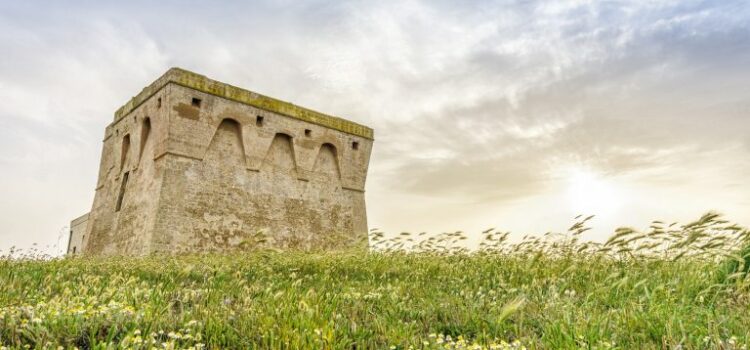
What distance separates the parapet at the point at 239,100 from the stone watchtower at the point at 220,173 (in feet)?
0.14

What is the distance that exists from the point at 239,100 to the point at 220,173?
9.92 ft

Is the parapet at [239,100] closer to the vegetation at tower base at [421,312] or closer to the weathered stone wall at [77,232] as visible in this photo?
the weathered stone wall at [77,232]

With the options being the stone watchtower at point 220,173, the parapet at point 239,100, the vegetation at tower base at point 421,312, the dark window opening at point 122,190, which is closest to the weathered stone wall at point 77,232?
the stone watchtower at point 220,173

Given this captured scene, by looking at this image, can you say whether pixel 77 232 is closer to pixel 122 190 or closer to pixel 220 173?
pixel 122 190

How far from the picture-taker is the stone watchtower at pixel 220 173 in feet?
60.8

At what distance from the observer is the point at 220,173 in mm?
19688

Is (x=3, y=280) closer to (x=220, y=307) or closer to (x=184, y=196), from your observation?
(x=220, y=307)

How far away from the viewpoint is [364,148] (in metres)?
24.7

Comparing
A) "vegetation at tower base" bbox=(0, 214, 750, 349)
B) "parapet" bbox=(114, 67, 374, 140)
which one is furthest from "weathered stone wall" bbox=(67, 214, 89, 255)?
"vegetation at tower base" bbox=(0, 214, 750, 349)

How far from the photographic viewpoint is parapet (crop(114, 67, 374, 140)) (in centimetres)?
1922

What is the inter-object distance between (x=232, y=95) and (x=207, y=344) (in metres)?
17.8

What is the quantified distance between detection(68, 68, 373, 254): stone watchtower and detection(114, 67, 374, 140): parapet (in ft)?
0.14

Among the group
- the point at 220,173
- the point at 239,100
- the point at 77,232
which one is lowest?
the point at 220,173

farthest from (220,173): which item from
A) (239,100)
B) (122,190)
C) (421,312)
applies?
(421,312)
